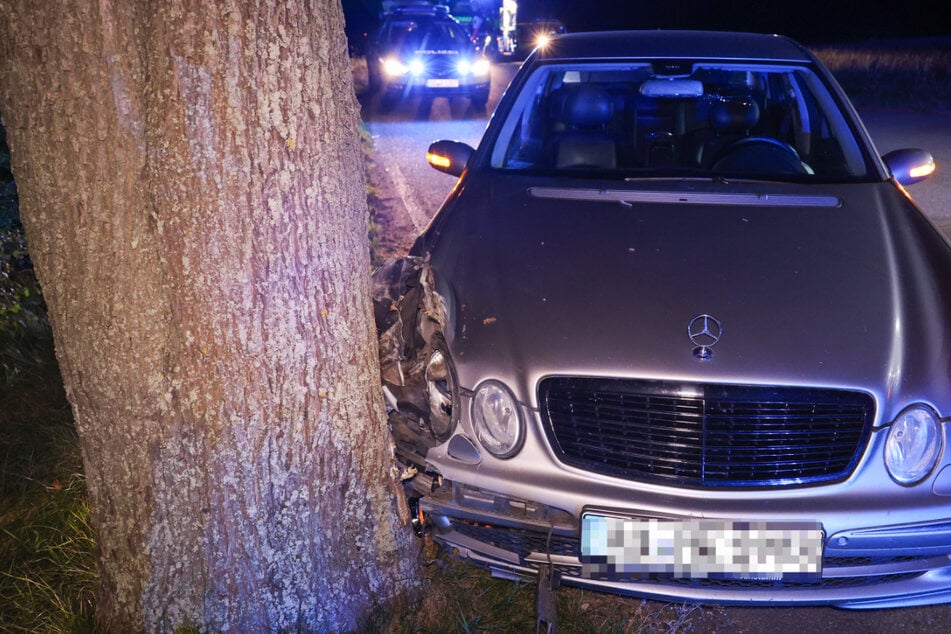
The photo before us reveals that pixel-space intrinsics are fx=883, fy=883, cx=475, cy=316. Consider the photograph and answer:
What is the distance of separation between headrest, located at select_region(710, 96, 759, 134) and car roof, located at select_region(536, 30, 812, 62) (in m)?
0.20

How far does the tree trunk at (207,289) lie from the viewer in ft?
6.41

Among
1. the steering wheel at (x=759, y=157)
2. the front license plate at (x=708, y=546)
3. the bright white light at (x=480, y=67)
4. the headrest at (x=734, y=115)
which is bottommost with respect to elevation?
the front license plate at (x=708, y=546)

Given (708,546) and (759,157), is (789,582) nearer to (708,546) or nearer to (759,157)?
(708,546)

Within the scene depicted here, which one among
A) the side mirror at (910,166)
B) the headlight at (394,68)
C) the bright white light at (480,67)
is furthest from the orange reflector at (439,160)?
the headlight at (394,68)

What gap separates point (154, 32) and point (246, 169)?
1.13ft

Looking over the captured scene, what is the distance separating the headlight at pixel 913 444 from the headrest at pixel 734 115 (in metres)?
2.08

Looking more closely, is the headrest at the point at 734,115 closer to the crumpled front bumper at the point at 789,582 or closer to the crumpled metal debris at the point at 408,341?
Result: the crumpled metal debris at the point at 408,341

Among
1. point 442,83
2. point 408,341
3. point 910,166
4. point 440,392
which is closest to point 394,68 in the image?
point 442,83

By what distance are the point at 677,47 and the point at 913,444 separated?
2.45 m

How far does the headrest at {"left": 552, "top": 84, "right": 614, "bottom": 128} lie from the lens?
4.12 m

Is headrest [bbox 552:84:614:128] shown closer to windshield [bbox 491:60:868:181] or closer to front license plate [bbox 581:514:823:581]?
windshield [bbox 491:60:868:181]

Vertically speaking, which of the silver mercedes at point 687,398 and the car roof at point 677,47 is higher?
the car roof at point 677,47

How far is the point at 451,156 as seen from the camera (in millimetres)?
4020

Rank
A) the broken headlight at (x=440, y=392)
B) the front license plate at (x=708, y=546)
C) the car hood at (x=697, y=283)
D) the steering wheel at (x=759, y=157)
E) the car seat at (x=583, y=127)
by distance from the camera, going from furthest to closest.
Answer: the car seat at (x=583, y=127) < the steering wheel at (x=759, y=157) < the broken headlight at (x=440, y=392) < the car hood at (x=697, y=283) < the front license plate at (x=708, y=546)
